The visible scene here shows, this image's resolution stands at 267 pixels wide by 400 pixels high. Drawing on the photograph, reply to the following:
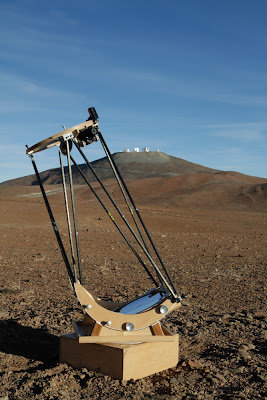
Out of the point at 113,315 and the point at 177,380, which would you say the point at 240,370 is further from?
the point at 113,315

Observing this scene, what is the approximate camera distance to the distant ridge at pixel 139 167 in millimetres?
85938

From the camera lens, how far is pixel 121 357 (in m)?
4.05

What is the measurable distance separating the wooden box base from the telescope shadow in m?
0.36

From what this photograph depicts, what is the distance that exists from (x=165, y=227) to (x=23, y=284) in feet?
38.5

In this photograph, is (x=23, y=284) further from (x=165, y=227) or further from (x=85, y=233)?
(x=165, y=227)

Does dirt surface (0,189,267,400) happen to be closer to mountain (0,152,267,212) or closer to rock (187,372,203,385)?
rock (187,372,203,385)

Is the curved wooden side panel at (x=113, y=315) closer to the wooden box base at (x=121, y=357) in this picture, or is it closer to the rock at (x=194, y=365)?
the wooden box base at (x=121, y=357)

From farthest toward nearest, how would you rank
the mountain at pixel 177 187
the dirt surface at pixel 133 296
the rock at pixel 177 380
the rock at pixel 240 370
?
the mountain at pixel 177 187
the rock at pixel 240 370
the rock at pixel 177 380
the dirt surface at pixel 133 296

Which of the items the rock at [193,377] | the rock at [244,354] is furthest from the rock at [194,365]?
the rock at [244,354]

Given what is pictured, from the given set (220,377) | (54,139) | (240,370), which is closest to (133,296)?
(240,370)

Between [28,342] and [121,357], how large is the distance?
151 centimetres

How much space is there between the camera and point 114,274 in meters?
9.21

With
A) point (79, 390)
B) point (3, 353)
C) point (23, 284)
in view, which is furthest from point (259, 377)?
point (23, 284)

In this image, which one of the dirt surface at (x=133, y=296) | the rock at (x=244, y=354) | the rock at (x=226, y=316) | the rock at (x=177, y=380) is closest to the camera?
the dirt surface at (x=133, y=296)
